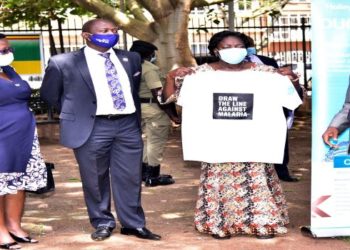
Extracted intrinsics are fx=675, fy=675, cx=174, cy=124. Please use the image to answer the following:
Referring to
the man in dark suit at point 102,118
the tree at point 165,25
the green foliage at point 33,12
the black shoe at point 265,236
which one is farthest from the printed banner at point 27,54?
the black shoe at point 265,236

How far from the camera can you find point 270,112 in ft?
17.6

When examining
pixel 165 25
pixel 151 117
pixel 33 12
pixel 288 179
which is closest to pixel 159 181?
pixel 151 117

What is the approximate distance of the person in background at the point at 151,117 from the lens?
24.4ft

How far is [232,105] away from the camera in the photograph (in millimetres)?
5324

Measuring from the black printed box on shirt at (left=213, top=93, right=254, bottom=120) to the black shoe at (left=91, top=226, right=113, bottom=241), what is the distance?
4.28ft

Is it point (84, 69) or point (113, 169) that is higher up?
point (84, 69)

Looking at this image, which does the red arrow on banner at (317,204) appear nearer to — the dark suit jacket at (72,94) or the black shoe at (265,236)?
the black shoe at (265,236)

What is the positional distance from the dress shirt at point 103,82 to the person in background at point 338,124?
5.06 ft

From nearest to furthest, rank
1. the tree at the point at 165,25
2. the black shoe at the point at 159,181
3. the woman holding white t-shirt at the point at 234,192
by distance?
1. the woman holding white t-shirt at the point at 234,192
2. the black shoe at the point at 159,181
3. the tree at the point at 165,25

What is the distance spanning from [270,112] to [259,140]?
24 centimetres

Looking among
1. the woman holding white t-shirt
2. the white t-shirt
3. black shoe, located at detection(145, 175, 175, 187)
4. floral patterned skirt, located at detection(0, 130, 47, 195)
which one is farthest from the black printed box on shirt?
black shoe, located at detection(145, 175, 175, 187)

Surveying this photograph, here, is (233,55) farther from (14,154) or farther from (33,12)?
(33,12)

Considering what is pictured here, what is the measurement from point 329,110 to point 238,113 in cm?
70

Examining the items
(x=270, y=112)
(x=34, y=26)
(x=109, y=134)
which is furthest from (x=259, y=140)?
(x=34, y=26)
